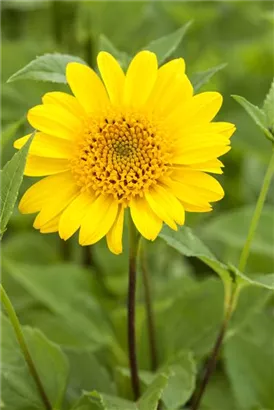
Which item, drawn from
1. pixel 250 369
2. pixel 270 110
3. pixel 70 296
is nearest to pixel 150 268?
pixel 70 296

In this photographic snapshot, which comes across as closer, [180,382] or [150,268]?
[180,382]

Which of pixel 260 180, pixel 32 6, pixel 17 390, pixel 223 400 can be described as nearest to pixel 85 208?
pixel 17 390

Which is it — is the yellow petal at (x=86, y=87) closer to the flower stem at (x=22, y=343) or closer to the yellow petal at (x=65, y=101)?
the yellow petal at (x=65, y=101)

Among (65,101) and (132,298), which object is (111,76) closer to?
(65,101)

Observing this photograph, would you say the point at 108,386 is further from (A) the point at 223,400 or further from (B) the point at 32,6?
(B) the point at 32,6

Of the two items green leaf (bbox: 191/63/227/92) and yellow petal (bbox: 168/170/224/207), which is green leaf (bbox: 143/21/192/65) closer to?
green leaf (bbox: 191/63/227/92)
